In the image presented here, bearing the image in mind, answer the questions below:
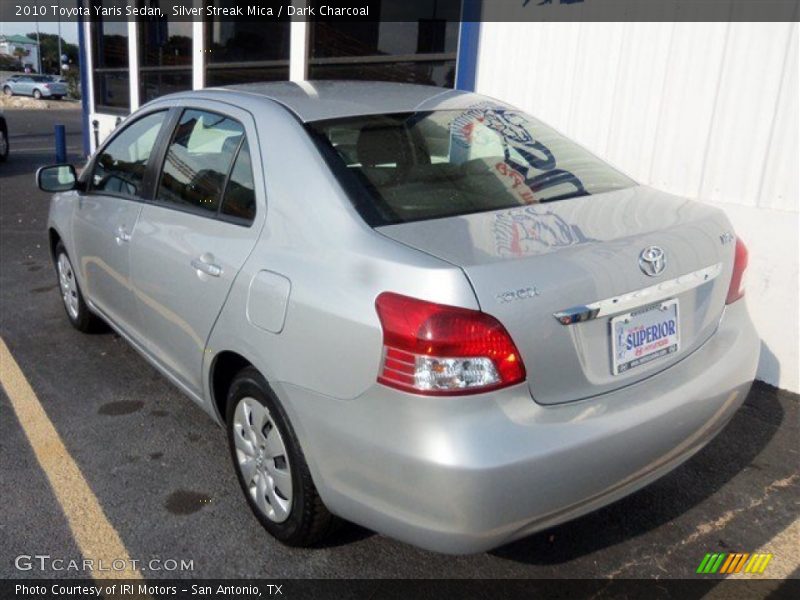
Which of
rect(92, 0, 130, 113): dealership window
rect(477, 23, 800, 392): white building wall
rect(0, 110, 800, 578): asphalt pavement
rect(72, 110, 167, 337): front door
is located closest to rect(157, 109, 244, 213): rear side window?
rect(72, 110, 167, 337): front door

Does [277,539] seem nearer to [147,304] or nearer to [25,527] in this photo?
[25,527]

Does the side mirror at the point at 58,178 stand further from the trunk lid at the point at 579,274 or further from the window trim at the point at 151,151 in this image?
the trunk lid at the point at 579,274

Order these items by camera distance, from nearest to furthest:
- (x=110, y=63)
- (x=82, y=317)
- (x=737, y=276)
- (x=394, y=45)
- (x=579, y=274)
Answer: (x=579, y=274), (x=737, y=276), (x=82, y=317), (x=394, y=45), (x=110, y=63)

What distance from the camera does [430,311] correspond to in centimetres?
201

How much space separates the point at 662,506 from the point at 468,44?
14.5 ft

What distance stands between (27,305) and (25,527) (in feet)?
10.8

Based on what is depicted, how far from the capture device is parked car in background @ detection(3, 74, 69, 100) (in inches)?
1806

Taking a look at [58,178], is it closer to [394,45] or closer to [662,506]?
[662,506]

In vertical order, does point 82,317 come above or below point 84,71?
below

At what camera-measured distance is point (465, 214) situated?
8.14ft

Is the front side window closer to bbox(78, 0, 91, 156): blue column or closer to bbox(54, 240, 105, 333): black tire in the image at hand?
bbox(54, 240, 105, 333): black tire

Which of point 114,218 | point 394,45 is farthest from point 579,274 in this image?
point 394,45

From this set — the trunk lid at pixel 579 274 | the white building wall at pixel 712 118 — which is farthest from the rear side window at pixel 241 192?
the white building wall at pixel 712 118

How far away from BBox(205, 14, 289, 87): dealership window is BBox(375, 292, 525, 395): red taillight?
7.94 meters
